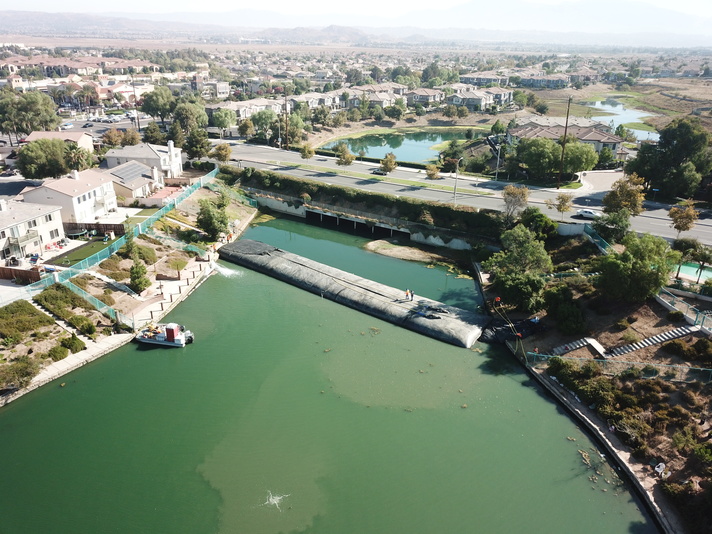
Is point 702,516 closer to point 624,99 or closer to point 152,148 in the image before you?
point 152,148

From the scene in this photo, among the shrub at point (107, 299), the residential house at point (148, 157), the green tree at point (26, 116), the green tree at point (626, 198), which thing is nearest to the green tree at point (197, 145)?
the residential house at point (148, 157)

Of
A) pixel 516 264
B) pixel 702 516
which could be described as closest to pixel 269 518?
pixel 702 516

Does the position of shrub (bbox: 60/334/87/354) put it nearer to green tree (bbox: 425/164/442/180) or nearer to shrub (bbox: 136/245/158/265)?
shrub (bbox: 136/245/158/265)

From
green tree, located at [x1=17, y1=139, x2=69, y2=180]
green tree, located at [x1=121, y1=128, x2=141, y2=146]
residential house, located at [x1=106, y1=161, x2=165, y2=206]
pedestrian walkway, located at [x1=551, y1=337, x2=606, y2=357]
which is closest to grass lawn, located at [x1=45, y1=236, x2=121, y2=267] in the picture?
residential house, located at [x1=106, y1=161, x2=165, y2=206]

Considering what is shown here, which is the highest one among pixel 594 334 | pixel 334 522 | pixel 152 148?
pixel 152 148

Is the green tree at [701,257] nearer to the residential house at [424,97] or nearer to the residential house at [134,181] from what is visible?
the residential house at [134,181]

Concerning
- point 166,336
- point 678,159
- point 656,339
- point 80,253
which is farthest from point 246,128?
point 656,339
